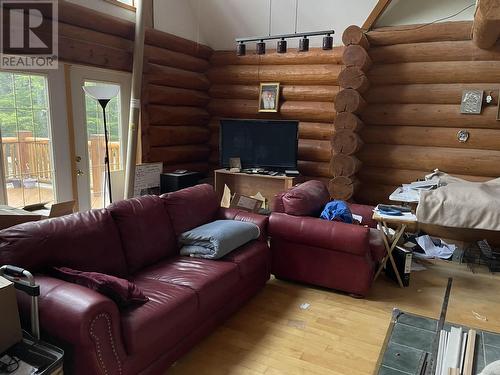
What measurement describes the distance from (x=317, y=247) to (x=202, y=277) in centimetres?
117

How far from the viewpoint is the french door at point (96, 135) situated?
421 centimetres

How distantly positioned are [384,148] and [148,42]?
3.27 meters

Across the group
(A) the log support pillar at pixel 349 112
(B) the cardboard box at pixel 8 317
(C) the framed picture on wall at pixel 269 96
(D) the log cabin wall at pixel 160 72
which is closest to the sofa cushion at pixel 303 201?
(A) the log support pillar at pixel 349 112

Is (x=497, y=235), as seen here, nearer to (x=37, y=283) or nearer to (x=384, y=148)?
(x=384, y=148)

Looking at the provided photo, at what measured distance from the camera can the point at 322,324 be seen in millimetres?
2783

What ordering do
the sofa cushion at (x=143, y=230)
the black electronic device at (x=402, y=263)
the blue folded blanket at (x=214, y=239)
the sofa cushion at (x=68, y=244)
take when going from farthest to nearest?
the black electronic device at (x=402, y=263)
the blue folded blanket at (x=214, y=239)
the sofa cushion at (x=143, y=230)
the sofa cushion at (x=68, y=244)

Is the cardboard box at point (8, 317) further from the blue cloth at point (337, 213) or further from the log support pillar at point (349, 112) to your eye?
the log support pillar at point (349, 112)

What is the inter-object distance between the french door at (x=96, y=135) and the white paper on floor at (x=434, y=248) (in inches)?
145

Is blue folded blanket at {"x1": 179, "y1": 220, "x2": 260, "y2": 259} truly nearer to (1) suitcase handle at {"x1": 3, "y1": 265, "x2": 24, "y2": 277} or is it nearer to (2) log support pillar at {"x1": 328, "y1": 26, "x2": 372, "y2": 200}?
(1) suitcase handle at {"x1": 3, "y1": 265, "x2": 24, "y2": 277}

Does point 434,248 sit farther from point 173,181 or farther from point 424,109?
point 173,181

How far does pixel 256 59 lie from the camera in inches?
217

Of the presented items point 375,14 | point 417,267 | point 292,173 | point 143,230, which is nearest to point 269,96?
point 292,173

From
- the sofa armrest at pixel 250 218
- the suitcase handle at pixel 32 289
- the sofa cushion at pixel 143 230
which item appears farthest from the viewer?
the sofa armrest at pixel 250 218

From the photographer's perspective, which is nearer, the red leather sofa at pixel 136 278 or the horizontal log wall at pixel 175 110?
the red leather sofa at pixel 136 278
